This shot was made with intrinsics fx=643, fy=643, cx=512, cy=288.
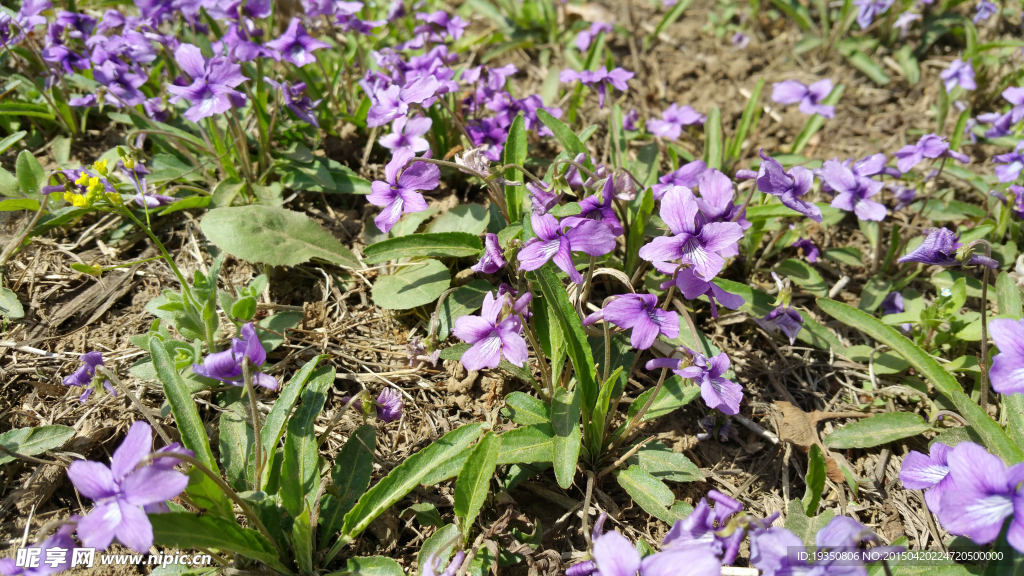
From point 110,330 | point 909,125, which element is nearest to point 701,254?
point 110,330

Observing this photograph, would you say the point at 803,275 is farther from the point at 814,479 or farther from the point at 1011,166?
the point at 814,479

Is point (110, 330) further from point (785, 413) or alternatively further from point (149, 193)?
point (785, 413)

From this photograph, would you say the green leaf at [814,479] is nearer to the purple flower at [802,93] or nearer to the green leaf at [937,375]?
the green leaf at [937,375]

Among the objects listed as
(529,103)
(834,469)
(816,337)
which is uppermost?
(529,103)

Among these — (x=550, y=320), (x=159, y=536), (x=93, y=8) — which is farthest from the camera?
(x=93, y=8)

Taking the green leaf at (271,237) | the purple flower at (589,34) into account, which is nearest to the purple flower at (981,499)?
the green leaf at (271,237)

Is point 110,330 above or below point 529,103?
below

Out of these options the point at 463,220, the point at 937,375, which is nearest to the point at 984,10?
the point at 937,375
